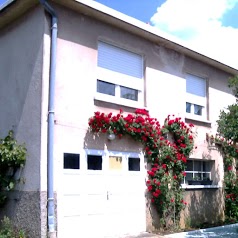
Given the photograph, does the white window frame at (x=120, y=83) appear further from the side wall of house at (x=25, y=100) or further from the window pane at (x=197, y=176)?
the window pane at (x=197, y=176)

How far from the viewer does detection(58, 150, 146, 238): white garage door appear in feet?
30.0

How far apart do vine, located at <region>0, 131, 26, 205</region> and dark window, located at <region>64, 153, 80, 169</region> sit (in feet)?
3.17

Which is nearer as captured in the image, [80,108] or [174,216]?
[80,108]

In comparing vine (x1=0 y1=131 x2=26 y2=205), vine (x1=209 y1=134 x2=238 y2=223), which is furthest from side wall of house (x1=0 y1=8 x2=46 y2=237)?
vine (x1=209 y1=134 x2=238 y2=223)

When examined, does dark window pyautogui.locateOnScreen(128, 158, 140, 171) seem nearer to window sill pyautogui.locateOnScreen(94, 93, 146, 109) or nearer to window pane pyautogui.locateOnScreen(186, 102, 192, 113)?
window sill pyautogui.locateOnScreen(94, 93, 146, 109)

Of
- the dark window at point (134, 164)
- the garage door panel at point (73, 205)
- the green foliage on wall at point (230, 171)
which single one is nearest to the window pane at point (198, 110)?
the green foliage on wall at point (230, 171)

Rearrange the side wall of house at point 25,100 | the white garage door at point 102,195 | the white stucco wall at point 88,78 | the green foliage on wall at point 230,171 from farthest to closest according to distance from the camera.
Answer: the green foliage on wall at point 230,171 → the white stucco wall at point 88,78 → the white garage door at point 102,195 → the side wall of house at point 25,100

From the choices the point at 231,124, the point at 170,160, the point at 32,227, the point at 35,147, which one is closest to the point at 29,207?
the point at 32,227

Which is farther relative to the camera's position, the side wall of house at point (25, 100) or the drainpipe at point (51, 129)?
the side wall of house at point (25, 100)

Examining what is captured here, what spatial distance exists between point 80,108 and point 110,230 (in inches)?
125

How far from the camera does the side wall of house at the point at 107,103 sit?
9.39m

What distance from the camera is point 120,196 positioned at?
10.3 meters

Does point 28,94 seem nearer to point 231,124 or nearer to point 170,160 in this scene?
point 170,160

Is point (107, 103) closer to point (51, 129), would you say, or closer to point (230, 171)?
point (51, 129)
